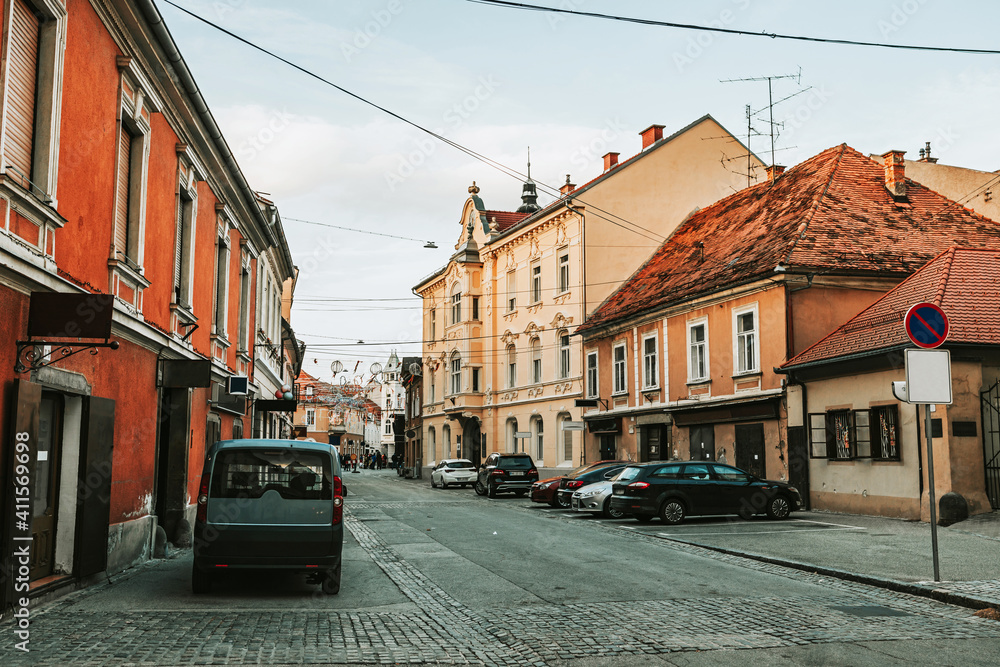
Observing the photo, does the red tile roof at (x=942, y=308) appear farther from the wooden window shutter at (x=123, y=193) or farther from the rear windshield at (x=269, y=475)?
the wooden window shutter at (x=123, y=193)

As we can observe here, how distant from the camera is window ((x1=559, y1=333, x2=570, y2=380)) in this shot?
41219 mm

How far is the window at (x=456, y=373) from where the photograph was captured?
2039 inches

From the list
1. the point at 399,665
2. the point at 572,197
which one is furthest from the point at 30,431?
the point at 572,197

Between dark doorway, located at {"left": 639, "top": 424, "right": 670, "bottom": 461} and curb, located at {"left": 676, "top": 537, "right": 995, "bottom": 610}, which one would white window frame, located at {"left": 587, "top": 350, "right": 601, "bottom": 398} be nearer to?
dark doorway, located at {"left": 639, "top": 424, "right": 670, "bottom": 461}

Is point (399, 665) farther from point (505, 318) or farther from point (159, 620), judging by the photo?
point (505, 318)

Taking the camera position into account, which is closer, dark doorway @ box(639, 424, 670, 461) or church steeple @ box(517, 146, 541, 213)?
dark doorway @ box(639, 424, 670, 461)

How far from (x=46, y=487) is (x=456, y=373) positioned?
142ft

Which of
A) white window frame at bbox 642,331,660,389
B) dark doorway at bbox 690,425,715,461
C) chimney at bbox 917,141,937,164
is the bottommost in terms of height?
dark doorway at bbox 690,425,715,461

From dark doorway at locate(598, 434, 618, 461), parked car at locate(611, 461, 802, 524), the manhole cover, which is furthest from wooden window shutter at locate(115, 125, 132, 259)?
dark doorway at locate(598, 434, 618, 461)

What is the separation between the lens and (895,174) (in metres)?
29.4

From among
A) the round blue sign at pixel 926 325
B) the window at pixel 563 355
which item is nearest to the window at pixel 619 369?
the window at pixel 563 355

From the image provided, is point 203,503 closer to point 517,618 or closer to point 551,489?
point 517,618

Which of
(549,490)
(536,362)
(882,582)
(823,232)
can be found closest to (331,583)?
(882,582)

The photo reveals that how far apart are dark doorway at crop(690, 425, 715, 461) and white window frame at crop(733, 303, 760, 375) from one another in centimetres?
238
